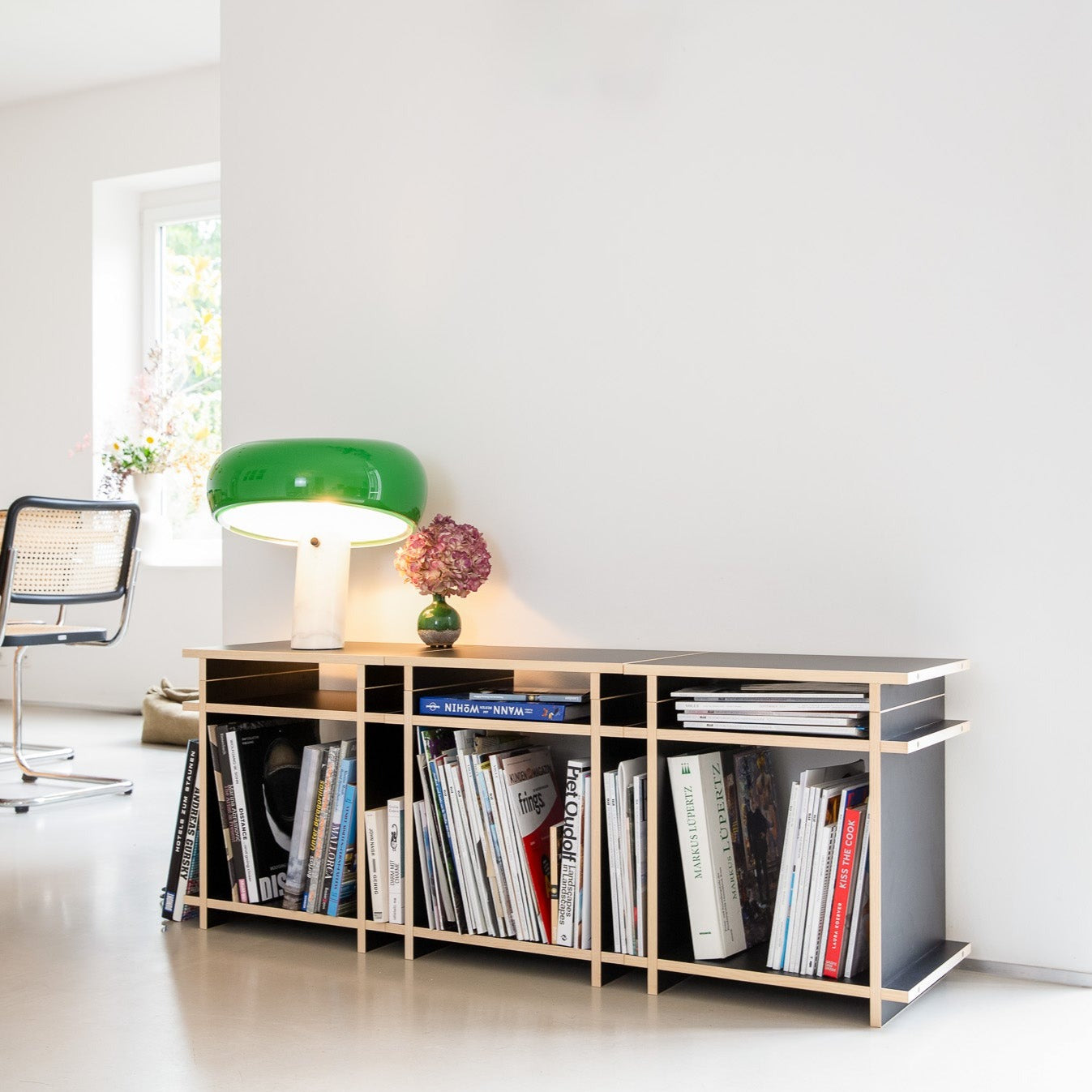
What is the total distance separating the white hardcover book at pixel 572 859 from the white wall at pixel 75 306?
12.6 feet

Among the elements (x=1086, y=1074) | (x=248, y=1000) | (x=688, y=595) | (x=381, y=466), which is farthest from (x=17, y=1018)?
(x=1086, y=1074)

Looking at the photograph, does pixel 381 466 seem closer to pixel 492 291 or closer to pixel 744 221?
pixel 492 291

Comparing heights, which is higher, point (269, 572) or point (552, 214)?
point (552, 214)

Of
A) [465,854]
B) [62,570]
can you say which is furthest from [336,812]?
[62,570]

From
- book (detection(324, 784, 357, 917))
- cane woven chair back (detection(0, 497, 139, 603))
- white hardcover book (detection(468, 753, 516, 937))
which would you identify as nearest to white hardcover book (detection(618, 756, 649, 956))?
white hardcover book (detection(468, 753, 516, 937))

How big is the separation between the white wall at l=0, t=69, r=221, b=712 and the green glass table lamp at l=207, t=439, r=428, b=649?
120 inches

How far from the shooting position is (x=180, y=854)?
2719 millimetres

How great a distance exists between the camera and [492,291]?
2889mm

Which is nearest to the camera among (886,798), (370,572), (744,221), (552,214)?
(886,798)

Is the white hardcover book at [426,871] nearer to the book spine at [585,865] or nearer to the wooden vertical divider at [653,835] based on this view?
the book spine at [585,865]

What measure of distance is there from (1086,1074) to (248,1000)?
4.46ft

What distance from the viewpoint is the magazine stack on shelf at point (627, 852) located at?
223 centimetres

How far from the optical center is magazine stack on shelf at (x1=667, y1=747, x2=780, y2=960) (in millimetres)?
2186

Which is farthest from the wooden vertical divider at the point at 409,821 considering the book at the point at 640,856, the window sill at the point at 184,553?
the window sill at the point at 184,553
